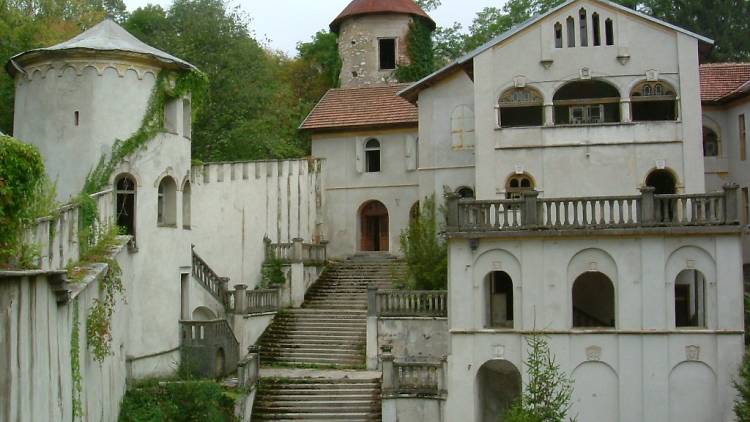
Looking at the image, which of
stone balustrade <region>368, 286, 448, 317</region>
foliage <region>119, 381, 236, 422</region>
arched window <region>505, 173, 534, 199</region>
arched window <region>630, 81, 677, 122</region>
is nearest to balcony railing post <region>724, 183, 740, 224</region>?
arched window <region>630, 81, 677, 122</region>

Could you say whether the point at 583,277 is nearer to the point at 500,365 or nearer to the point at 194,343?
the point at 500,365

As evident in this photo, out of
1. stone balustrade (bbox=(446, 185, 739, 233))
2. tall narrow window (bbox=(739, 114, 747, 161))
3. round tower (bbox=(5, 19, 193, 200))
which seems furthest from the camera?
tall narrow window (bbox=(739, 114, 747, 161))

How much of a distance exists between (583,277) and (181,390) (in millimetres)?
13058

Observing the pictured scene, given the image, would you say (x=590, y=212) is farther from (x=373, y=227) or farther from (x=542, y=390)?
(x=373, y=227)

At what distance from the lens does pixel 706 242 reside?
23172 mm

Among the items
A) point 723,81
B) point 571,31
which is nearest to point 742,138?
point 723,81

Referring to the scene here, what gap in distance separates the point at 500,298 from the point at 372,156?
1418 centimetres

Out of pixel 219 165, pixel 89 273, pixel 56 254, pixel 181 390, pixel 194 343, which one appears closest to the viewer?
pixel 56 254

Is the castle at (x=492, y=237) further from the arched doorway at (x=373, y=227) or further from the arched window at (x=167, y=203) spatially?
the arched doorway at (x=373, y=227)

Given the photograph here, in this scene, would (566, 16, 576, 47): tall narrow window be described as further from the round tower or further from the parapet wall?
the round tower

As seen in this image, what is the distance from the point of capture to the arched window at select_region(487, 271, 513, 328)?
26438 mm

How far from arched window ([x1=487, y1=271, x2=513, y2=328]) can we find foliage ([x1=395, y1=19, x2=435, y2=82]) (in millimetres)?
21278

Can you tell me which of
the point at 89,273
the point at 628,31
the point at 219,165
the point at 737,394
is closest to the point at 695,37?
the point at 628,31

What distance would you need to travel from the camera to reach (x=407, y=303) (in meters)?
27.4
